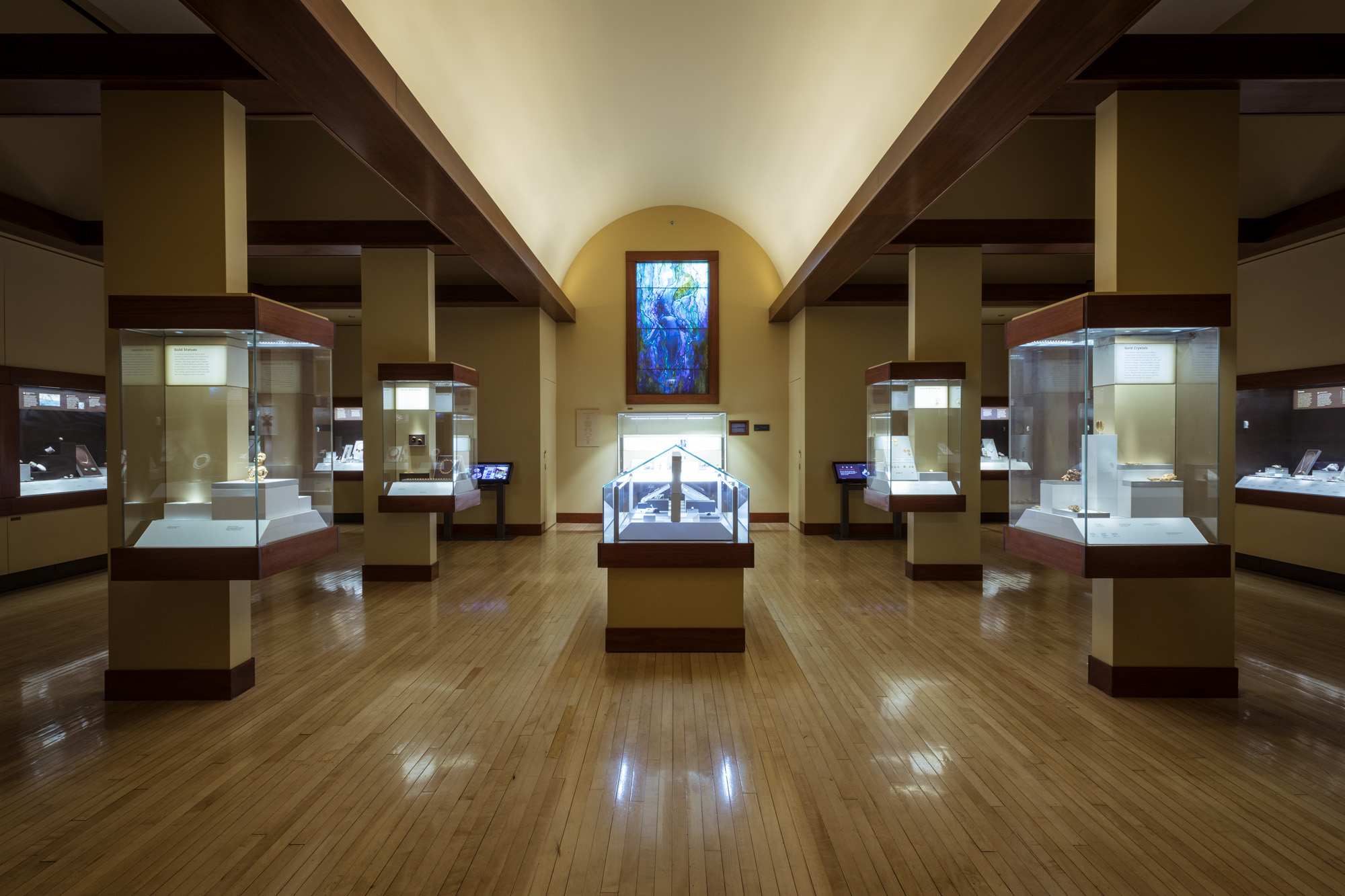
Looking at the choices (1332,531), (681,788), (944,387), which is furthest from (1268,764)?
(1332,531)

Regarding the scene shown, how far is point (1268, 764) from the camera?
335 cm

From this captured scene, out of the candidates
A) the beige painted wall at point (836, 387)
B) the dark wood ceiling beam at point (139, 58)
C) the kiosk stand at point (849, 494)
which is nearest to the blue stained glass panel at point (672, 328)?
the beige painted wall at point (836, 387)

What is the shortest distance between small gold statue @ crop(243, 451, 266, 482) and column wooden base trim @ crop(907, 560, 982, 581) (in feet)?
21.9

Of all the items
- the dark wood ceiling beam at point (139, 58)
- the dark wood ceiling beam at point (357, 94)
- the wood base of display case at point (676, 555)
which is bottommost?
the wood base of display case at point (676, 555)

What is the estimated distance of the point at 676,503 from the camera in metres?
5.30

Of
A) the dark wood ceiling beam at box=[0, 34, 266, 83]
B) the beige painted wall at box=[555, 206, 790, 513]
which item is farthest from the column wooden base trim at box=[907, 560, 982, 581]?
the dark wood ceiling beam at box=[0, 34, 266, 83]

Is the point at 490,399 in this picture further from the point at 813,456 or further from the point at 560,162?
the point at 813,456

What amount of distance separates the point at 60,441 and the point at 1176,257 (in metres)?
11.3

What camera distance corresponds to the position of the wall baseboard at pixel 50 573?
7.32 metres

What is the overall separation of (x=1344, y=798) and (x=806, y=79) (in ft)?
21.8

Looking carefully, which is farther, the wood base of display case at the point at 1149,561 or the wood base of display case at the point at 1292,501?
the wood base of display case at the point at 1292,501

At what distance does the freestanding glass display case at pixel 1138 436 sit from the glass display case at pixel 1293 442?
4918 mm

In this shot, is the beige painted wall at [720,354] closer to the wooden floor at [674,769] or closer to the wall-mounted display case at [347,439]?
the wall-mounted display case at [347,439]

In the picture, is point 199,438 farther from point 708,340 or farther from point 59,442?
point 708,340
